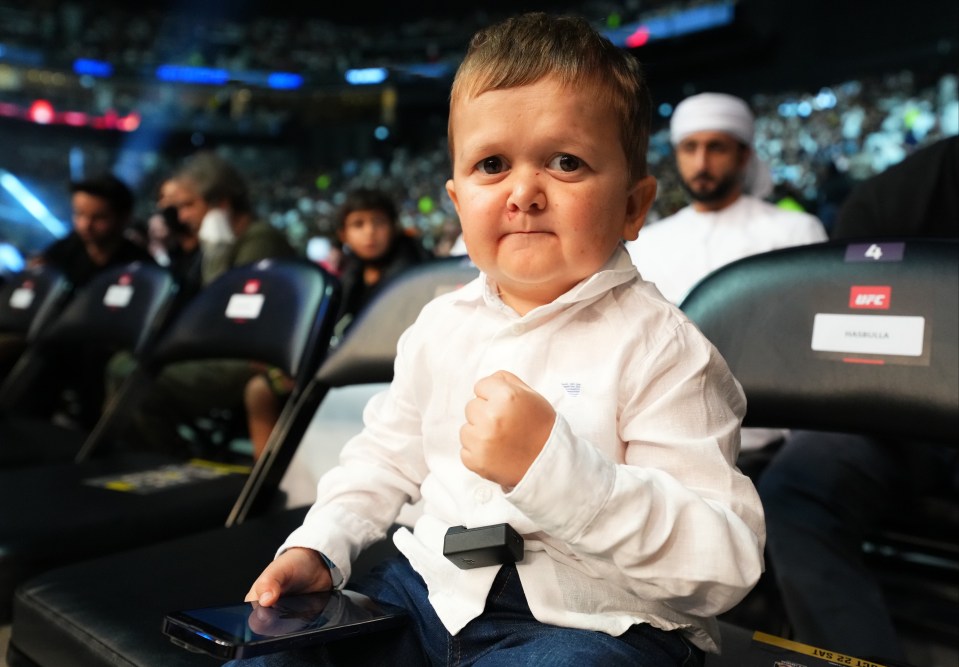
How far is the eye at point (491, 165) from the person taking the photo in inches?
30.9

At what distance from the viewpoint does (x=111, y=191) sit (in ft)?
11.9

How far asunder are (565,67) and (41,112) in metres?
20.0

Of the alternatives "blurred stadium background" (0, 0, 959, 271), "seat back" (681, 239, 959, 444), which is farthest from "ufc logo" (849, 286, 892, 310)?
"blurred stadium background" (0, 0, 959, 271)

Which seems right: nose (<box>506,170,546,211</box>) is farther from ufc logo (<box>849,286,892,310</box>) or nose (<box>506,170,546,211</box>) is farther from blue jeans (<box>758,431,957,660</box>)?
blue jeans (<box>758,431,957,660</box>)

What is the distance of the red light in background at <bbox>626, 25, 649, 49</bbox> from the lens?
14289mm

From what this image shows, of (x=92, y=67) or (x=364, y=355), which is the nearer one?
(x=364, y=355)

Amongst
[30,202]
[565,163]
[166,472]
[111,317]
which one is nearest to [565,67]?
[565,163]

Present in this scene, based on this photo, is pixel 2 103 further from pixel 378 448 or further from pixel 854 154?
pixel 378 448

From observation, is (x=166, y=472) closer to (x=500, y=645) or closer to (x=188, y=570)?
(x=188, y=570)

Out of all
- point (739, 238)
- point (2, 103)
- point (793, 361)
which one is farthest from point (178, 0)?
point (793, 361)

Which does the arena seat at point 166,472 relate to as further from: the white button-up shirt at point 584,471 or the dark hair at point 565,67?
the dark hair at point 565,67

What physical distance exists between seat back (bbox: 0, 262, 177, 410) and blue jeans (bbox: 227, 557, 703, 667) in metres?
1.42

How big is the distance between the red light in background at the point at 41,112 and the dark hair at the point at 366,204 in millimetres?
16687

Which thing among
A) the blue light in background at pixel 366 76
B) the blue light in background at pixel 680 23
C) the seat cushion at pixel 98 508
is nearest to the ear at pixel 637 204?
the seat cushion at pixel 98 508
